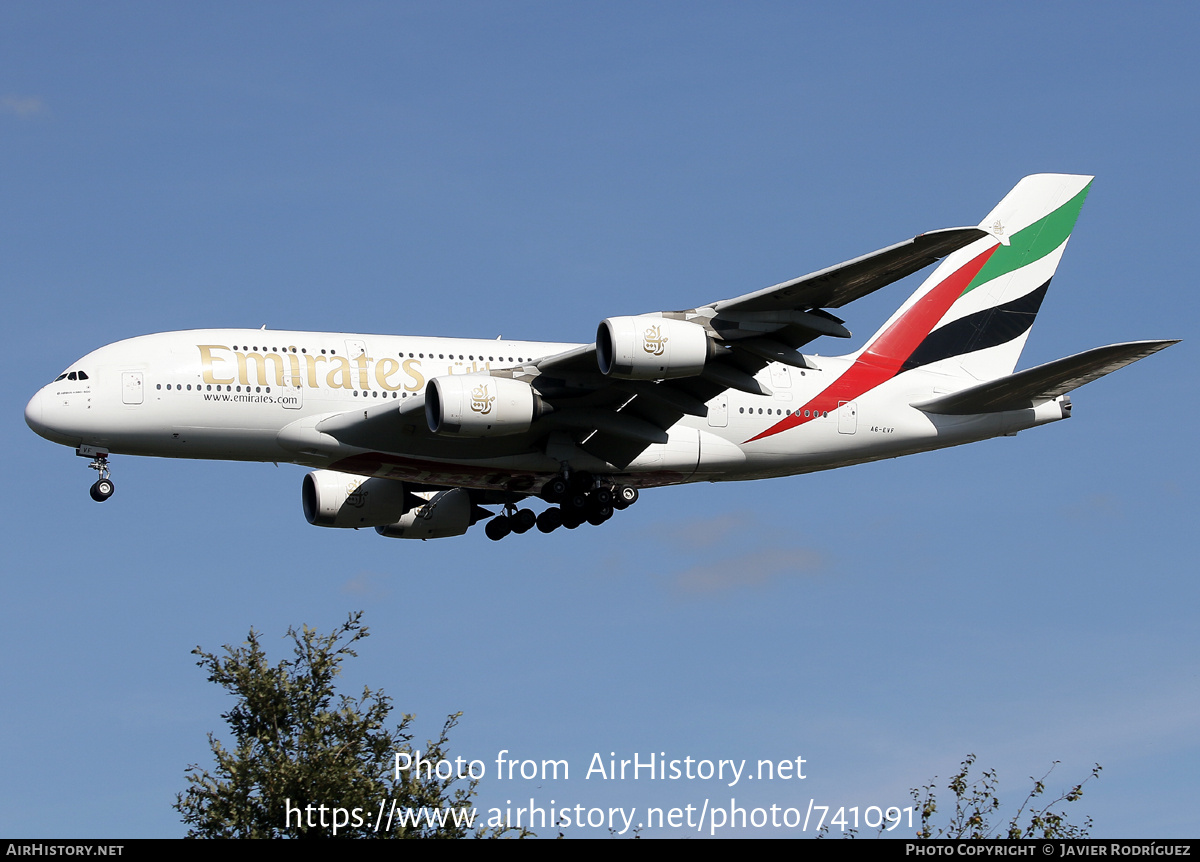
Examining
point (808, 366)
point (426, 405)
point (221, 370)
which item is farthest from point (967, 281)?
point (221, 370)

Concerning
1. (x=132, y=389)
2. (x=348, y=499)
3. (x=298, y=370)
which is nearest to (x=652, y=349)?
(x=298, y=370)

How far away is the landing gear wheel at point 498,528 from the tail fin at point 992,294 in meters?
9.92

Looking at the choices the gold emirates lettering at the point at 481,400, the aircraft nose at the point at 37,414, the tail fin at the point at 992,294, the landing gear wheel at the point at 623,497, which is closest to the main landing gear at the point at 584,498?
the landing gear wheel at the point at 623,497

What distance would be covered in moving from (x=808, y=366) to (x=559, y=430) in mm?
5845

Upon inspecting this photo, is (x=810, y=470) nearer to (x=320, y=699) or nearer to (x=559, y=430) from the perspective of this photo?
(x=559, y=430)

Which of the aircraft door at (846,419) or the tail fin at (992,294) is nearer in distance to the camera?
the aircraft door at (846,419)

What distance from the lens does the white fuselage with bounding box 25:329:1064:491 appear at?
3147cm

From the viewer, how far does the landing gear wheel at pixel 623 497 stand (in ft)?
112

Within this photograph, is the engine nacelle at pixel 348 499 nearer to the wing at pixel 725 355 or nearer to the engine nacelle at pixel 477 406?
the wing at pixel 725 355

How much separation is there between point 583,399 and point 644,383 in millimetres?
1438

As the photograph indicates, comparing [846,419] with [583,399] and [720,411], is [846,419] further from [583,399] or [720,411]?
[583,399]

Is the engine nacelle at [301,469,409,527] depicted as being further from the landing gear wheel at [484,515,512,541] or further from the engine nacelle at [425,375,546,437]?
the engine nacelle at [425,375,546,437]
